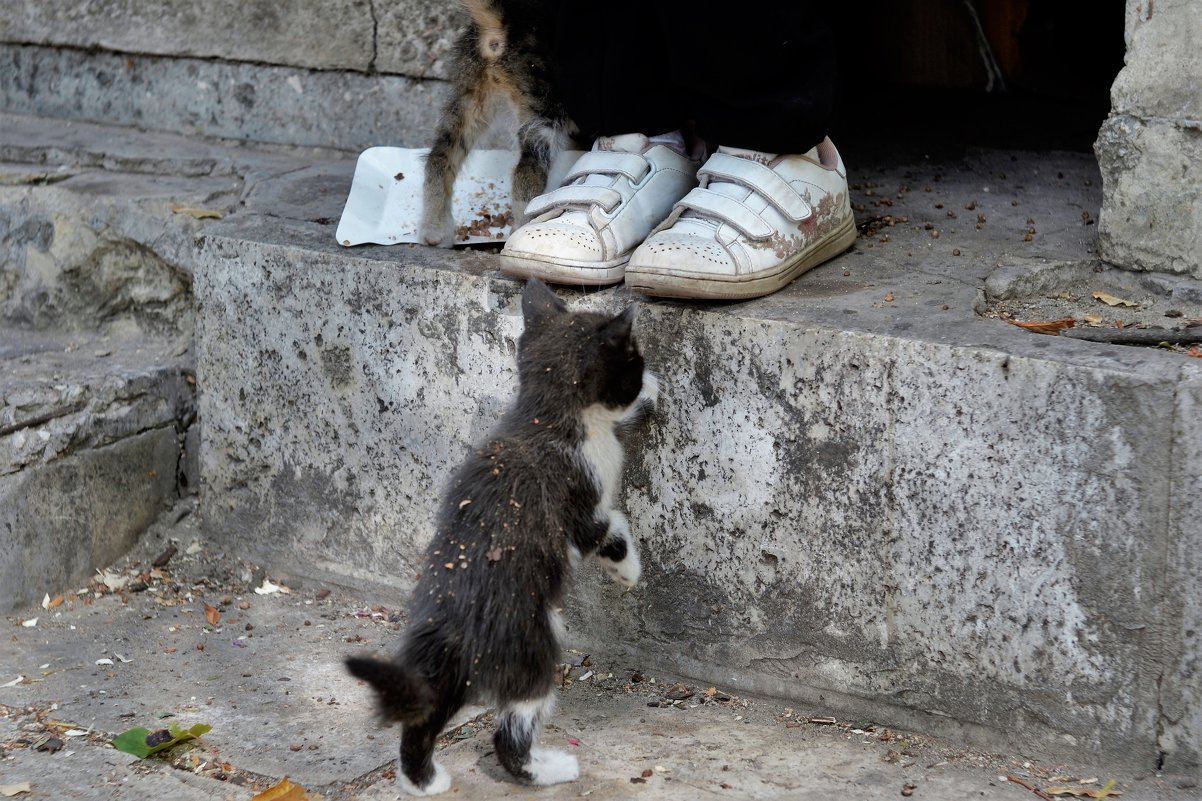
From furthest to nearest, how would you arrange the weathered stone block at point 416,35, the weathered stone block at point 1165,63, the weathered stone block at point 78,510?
the weathered stone block at point 416,35 < the weathered stone block at point 78,510 < the weathered stone block at point 1165,63

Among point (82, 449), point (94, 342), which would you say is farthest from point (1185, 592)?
point (94, 342)

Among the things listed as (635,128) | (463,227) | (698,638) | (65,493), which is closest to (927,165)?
→ (635,128)

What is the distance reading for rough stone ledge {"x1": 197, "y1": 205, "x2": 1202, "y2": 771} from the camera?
233cm

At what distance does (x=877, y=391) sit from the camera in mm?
2508

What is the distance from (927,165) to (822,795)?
2.24 metres

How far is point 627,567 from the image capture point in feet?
8.66

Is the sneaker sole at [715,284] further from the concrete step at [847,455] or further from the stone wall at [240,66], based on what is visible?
the stone wall at [240,66]

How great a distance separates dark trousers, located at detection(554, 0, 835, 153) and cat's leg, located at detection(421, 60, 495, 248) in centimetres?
29

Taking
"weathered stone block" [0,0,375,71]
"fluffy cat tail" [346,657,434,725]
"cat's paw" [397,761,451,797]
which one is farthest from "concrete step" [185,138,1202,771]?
"weathered stone block" [0,0,375,71]

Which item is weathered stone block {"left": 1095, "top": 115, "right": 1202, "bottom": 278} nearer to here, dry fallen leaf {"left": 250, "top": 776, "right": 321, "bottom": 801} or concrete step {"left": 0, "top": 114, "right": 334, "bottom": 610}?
dry fallen leaf {"left": 250, "top": 776, "right": 321, "bottom": 801}

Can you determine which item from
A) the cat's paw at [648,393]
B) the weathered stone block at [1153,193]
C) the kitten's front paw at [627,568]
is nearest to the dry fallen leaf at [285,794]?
the kitten's front paw at [627,568]

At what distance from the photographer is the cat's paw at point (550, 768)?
2.43m

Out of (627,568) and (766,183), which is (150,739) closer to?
(627,568)

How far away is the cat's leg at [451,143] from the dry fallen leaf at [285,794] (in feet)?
4.69
